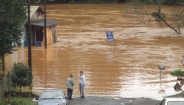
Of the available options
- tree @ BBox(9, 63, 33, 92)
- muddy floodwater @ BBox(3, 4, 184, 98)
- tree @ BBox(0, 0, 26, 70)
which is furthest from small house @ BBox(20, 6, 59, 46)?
tree @ BBox(9, 63, 33, 92)

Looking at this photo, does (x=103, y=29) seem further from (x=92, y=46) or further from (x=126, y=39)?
(x=92, y=46)

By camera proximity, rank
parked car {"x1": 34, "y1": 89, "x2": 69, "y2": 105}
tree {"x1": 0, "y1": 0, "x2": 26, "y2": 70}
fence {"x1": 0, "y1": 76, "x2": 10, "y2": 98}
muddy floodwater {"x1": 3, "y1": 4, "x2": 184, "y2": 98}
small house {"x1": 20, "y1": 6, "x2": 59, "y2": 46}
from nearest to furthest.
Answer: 1. parked car {"x1": 34, "y1": 89, "x2": 69, "y2": 105}
2. fence {"x1": 0, "y1": 76, "x2": 10, "y2": 98}
3. tree {"x1": 0, "y1": 0, "x2": 26, "y2": 70}
4. muddy floodwater {"x1": 3, "y1": 4, "x2": 184, "y2": 98}
5. small house {"x1": 20, "y1": 6, "x2": 59, "y2": 46}

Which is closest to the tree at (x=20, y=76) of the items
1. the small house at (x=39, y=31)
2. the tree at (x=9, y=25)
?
the tree at (x=9, y=25)

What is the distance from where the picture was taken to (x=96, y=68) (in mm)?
39844

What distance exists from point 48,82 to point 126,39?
2755 cm

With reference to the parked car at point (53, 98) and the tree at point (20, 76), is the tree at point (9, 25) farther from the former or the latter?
the parked car at point (53, 98)

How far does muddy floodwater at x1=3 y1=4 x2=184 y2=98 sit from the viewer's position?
104 ft

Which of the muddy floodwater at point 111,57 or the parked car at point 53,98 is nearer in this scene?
the parked car at point 53,98

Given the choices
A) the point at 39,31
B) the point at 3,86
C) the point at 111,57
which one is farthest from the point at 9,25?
the point at 39,31

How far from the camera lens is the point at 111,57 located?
46.1 m

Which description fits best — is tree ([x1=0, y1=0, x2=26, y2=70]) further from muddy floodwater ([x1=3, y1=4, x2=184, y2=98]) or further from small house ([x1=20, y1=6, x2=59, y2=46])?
small house ([x1=20, y1=6, x2=59, y2=46])

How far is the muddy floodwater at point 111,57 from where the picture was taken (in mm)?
31672

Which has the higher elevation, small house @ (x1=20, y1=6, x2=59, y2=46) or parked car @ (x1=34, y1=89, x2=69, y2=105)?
small house @ (x1=20, y1=6, x2=59, y2=46)

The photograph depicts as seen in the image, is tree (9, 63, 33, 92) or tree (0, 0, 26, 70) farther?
tree (0, 0, 26, 70)
